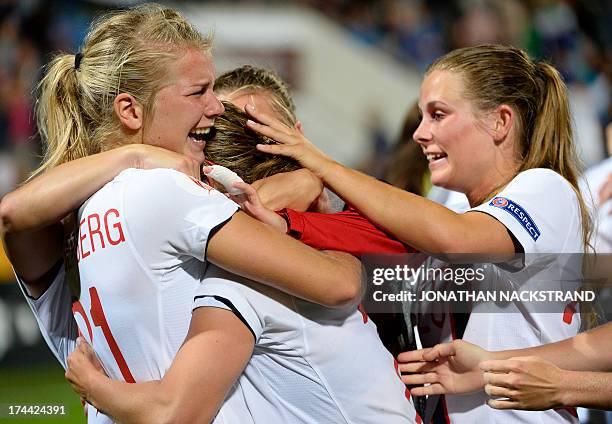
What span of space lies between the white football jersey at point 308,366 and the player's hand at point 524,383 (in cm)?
25

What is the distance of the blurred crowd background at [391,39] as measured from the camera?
11117mm

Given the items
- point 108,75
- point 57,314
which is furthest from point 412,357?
point 108,75

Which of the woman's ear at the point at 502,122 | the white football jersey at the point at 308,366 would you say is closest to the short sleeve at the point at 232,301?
the white football jersey at the point at 308,366

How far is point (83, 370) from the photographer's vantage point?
216cm

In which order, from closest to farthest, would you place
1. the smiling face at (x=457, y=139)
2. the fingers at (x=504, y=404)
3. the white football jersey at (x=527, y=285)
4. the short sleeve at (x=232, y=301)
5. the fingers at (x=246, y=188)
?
the short sleeve at (x=232, y=301), the fingers at (x=246, y=188), the fingers at (x=504, y=404), the white football jersey at (x=527, y=285), the smiling face at (x=457, y=139)

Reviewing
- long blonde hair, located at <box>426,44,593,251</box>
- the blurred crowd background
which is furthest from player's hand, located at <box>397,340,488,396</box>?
the blurred crowd background

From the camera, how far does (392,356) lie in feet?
7.64

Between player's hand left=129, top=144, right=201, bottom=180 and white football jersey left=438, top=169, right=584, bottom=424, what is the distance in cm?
82

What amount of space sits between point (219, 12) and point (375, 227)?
38.7ft

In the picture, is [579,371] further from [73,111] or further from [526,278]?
[73,111]

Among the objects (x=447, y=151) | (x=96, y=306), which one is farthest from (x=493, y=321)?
(x=96, y=306)

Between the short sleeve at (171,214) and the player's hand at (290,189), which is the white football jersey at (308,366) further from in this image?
the player's hand at (290,189)

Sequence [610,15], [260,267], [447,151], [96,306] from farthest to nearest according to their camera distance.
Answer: [610,15]
[447,151]
[96,306]
[260,267]

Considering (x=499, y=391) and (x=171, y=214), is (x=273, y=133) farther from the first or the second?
(x=499, y=391)
